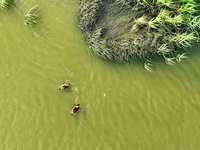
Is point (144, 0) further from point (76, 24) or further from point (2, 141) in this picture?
point (2, 141)

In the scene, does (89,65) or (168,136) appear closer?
(168,136)

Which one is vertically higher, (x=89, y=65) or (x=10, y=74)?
(x=89, y=65)

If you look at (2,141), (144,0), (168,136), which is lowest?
(2,141)

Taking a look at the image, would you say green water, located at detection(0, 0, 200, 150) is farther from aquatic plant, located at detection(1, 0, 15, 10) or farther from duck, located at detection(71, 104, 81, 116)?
aquatic plant, located at detection(1, 0, 15, 10)

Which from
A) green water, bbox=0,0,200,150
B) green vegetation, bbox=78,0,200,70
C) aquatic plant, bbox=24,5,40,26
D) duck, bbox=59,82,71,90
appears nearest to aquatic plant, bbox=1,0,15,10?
aquatic plant, bbox=24,5,40,26

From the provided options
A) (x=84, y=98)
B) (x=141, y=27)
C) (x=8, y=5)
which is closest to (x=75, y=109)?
(x=84, y=98)

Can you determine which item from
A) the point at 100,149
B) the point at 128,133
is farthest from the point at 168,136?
the point at 100,149

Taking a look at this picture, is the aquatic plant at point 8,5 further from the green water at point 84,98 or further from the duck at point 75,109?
the duck at point 75,109

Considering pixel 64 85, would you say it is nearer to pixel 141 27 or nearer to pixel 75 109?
pixel 75 109
